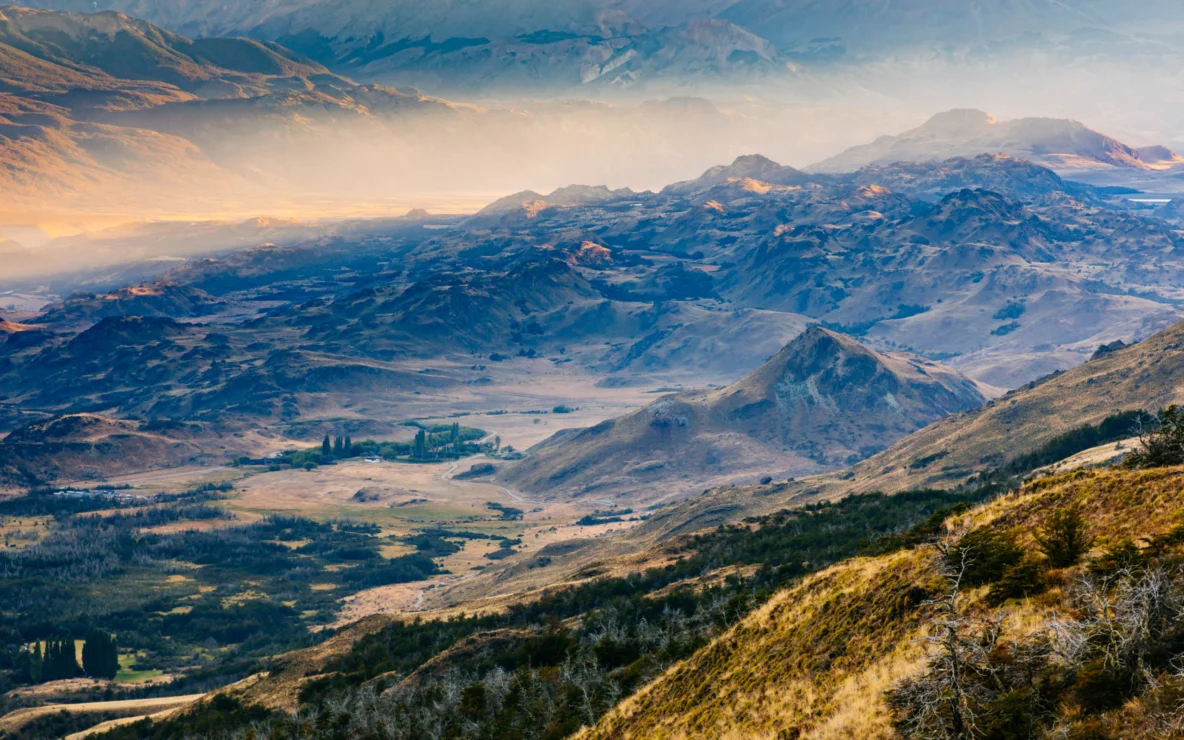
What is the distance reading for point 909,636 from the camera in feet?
126

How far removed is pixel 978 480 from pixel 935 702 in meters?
137

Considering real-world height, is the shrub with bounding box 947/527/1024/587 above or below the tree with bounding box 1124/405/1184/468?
below

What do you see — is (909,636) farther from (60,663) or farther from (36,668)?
(36,668)

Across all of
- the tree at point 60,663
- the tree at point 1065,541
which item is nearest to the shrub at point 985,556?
the tree at point 1065,541

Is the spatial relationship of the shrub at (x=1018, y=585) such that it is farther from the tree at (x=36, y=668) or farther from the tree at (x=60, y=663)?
the tree at (x=36, y=668)

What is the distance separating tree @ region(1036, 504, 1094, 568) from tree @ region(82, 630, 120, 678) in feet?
596

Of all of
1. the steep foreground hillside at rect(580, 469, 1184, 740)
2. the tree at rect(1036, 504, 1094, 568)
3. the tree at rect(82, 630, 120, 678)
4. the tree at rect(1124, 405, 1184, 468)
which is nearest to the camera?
the steep foreground hillside at rect(580, 469, 1184, 740)

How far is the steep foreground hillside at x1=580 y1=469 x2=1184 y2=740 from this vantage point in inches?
1128

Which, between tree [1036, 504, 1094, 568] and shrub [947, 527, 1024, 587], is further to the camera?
shrub [947, 527, 1024, 587]

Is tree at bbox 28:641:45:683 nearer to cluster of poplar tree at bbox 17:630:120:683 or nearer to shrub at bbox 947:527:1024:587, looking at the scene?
cluster of poplar tree at bbox 17:630:120:683

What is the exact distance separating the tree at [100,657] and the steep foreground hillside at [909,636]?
513ft

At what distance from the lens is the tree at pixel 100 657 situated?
18438cm

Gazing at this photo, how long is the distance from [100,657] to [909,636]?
180 metres

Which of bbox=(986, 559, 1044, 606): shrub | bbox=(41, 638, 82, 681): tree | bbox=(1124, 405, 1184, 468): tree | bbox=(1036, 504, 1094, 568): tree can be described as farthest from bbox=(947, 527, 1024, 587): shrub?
bbox=(41, 638, 82, 681): tree
